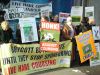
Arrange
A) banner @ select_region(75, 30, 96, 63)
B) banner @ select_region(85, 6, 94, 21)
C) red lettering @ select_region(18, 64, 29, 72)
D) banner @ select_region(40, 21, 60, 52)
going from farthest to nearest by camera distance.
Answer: banner @ select_region(85, 6, 94, 21) < banner @ select_region(75, 30, 96, 63) < banner @ select_region(40, 21, 60, 52) < red lettering @ select_region(18, 64, 29, 72)

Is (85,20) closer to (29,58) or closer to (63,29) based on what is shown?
(63,29)

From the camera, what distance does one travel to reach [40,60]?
11.6m

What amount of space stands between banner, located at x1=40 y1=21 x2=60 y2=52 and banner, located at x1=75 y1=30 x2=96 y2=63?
0.80 metres

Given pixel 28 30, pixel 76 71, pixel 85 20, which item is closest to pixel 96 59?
pixel 76 71

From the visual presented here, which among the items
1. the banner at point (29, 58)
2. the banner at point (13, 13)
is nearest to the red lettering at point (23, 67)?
the banner at point (29, 58)

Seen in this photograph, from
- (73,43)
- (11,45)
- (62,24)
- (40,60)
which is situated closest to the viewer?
(11,45)

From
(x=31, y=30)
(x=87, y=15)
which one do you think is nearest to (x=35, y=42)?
(x=31, y=30)

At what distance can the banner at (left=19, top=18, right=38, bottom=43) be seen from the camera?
11.9m

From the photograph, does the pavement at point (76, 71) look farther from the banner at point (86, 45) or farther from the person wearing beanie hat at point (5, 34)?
the person wearing beanie hat at point (5, 34)

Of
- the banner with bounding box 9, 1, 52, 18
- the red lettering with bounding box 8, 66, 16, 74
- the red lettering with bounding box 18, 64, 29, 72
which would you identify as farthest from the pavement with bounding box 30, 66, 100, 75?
the banner with bounding box 9, 1, 52, 18

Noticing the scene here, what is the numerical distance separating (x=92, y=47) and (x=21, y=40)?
249cm

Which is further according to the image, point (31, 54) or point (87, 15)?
point (87, 15)

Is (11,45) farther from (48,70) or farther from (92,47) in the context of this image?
(92,47)

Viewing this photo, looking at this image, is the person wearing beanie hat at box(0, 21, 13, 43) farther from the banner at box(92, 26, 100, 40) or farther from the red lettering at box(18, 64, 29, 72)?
the banner at box(92, 26, 100, 40)
